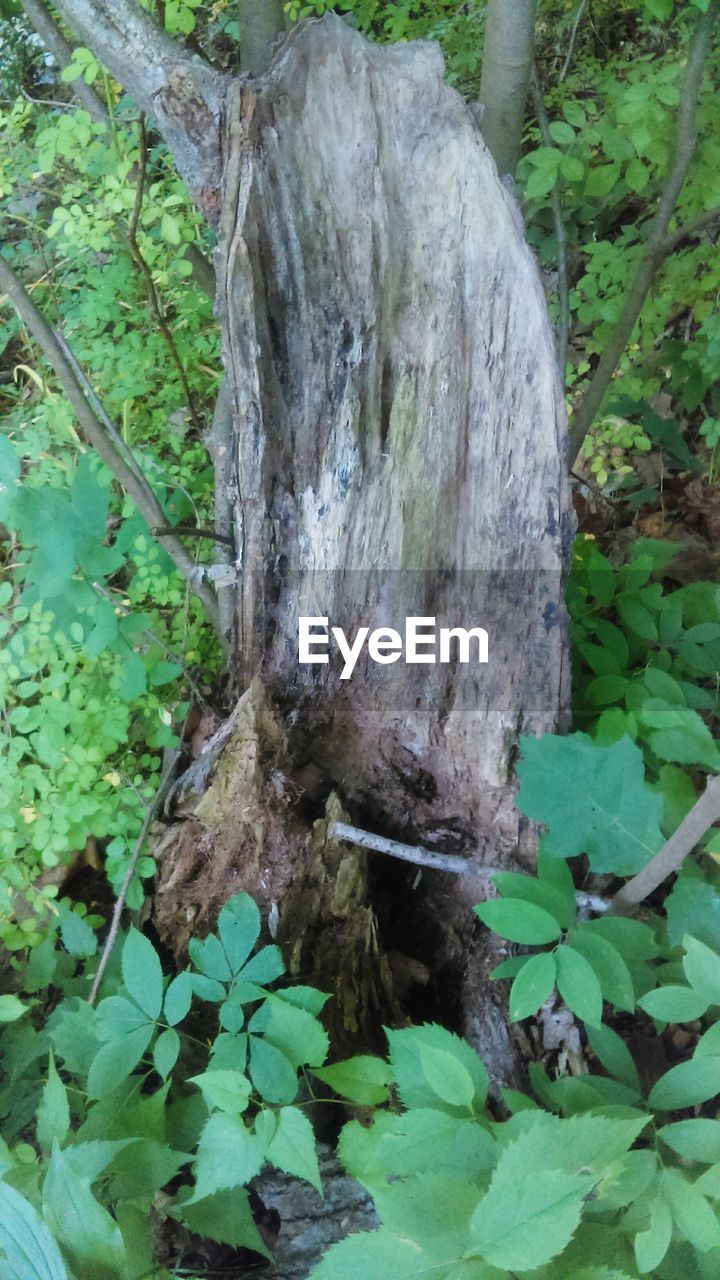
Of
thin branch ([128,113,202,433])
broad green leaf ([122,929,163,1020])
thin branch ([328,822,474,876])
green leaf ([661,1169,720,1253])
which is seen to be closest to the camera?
green leaf ([661,1169,720,1253])

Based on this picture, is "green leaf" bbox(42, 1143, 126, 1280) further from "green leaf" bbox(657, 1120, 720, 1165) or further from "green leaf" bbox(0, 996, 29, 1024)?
"green leaf" bbox(657, 1120, 720, 1165)

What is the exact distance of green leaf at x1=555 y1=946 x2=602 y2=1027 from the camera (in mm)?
1039

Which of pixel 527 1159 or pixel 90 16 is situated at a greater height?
pixel 90 16

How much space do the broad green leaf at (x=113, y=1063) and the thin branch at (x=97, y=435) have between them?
2.85ft

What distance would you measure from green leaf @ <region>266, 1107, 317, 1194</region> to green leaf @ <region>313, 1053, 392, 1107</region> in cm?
13

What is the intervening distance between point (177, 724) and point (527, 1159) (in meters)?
1.21

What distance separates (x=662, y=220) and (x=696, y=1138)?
1767 millimetres

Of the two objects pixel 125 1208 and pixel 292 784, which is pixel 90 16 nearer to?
pixel 292 784

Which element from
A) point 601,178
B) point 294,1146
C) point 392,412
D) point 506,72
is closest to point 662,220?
point 601,178

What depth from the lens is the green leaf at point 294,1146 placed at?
104 centimetres

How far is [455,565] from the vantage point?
151 cm

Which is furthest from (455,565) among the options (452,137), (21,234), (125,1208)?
(21,234)

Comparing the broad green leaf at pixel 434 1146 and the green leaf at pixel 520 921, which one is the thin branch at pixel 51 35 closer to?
the green leaf at pixel 520 921

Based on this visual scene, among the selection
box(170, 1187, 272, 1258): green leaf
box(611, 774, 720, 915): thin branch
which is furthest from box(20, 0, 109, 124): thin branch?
box(170, 1187, 272, 1258): green leaf
